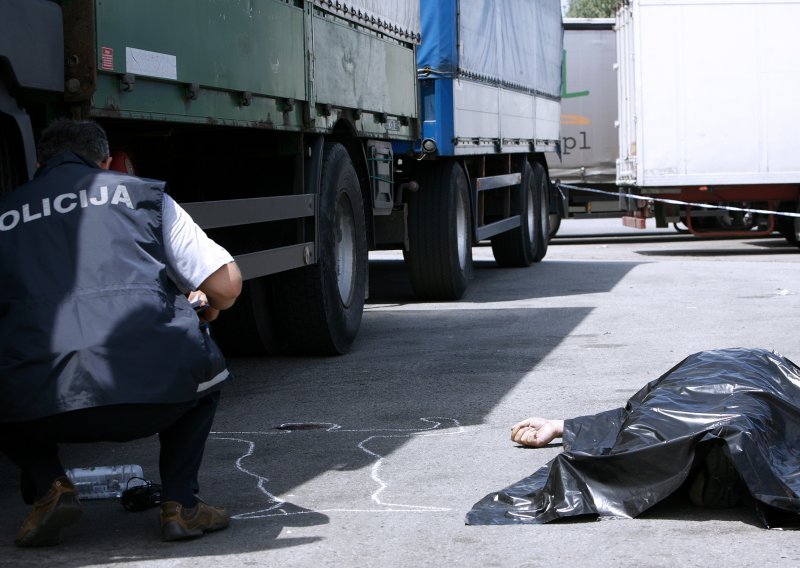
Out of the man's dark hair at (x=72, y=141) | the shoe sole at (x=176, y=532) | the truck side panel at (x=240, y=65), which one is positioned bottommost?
the shoe sole at (x=176, y=532)

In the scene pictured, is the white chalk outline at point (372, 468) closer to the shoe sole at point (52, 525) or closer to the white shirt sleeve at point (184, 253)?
the shoe sole at point (52, 525)

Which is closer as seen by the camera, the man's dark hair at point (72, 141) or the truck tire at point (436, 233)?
the man's dark hair at point (72, 141)

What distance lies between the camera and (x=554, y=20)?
19.7 m

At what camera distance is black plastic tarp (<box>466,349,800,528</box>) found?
15.3 ft

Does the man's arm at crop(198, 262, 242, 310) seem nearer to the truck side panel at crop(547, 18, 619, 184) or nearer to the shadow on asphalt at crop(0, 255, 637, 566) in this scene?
the shadow on asphalt at crop(0, 255, 637, 566)

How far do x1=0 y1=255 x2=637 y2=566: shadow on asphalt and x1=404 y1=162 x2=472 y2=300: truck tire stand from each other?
0.70m

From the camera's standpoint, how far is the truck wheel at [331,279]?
29.4 feet

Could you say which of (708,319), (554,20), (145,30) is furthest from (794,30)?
(145,30)

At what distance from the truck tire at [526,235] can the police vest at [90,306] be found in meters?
13.0

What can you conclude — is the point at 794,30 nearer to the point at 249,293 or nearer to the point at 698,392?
the point at 249,293

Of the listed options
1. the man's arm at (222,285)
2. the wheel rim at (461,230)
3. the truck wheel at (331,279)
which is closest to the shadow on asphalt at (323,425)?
the truck wheel at (331,279)

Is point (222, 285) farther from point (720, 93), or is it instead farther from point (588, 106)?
point (588, 106)

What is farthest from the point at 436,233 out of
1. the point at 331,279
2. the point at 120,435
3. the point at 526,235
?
the point at 120,435

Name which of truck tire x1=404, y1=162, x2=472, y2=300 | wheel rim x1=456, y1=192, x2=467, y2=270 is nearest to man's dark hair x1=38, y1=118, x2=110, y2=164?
truck tire x1=404, y1=162, x2=472, y2=300
